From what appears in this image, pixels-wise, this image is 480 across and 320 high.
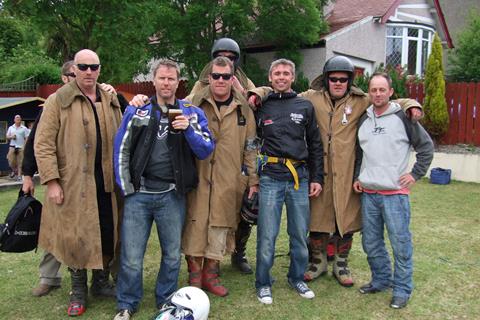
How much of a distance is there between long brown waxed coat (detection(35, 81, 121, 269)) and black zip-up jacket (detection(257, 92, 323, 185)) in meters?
1.39

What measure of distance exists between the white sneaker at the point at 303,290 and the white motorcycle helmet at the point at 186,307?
125 cm

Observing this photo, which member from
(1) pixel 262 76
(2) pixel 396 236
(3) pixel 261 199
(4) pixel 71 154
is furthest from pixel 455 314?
(1) pixel 262 76

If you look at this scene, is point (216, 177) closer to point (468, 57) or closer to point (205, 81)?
point (205, 81)

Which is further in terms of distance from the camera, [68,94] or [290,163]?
[290,163]

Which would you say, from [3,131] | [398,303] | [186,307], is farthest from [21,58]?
[398,303]

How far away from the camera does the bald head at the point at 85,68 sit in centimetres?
389

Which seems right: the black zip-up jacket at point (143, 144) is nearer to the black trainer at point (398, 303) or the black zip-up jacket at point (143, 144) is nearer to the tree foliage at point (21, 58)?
the black trainer at point (398, 303)

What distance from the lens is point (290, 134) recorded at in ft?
13.7

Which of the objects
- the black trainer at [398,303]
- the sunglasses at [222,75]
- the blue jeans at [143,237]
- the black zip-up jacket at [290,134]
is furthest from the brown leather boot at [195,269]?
the black trainer at [398,303]

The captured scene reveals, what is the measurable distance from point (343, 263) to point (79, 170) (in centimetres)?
273

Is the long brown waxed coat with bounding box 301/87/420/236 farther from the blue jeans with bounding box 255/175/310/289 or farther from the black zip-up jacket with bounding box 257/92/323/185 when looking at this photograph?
the blue jeans with bounding box 255/175/310/289

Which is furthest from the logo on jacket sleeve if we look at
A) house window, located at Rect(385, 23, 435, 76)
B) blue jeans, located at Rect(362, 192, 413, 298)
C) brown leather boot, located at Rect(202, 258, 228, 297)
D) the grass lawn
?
house window, located at Rect(385, 23, 435, 76)

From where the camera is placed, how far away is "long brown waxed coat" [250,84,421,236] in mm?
4461

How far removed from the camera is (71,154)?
386 cm
